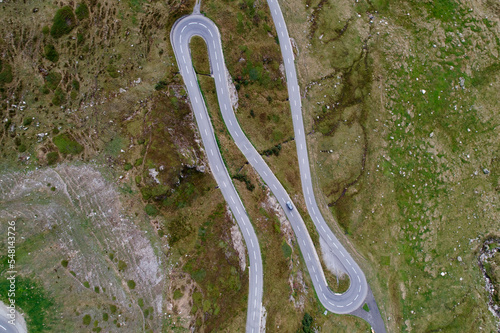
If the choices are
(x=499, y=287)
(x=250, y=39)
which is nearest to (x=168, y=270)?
(x=250, y=39)

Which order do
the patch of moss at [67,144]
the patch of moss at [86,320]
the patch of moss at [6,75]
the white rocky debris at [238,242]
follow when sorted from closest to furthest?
the patch of moss at [86,320], the patch of moss at [67,144], the patch of moss at [6,75], the white rocky debris at [238,242]

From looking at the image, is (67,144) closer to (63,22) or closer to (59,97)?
(59,97)

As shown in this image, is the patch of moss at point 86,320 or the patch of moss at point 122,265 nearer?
the patch of moss at point 86,320

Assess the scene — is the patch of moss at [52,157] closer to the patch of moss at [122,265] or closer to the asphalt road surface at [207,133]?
the patch of moss at [122,265]

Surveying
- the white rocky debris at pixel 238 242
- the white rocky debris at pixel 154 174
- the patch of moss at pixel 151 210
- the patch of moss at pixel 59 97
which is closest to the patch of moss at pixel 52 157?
the patch of moss at pixel 59 97

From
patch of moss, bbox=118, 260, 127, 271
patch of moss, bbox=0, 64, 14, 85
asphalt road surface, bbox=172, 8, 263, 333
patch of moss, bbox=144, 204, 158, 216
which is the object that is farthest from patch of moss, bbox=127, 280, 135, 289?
patch of moss, bbox=0, 64, 14, 85

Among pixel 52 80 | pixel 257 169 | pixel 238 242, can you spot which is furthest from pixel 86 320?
pixel 52 80

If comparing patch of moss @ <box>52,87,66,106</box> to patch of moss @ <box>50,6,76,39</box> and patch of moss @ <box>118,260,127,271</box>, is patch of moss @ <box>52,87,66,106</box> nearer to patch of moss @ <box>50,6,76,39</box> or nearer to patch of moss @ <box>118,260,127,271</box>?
patch of moss @ <box>50,6,76,39</box>

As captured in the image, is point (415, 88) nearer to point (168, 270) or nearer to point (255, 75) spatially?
point (255, 75)
